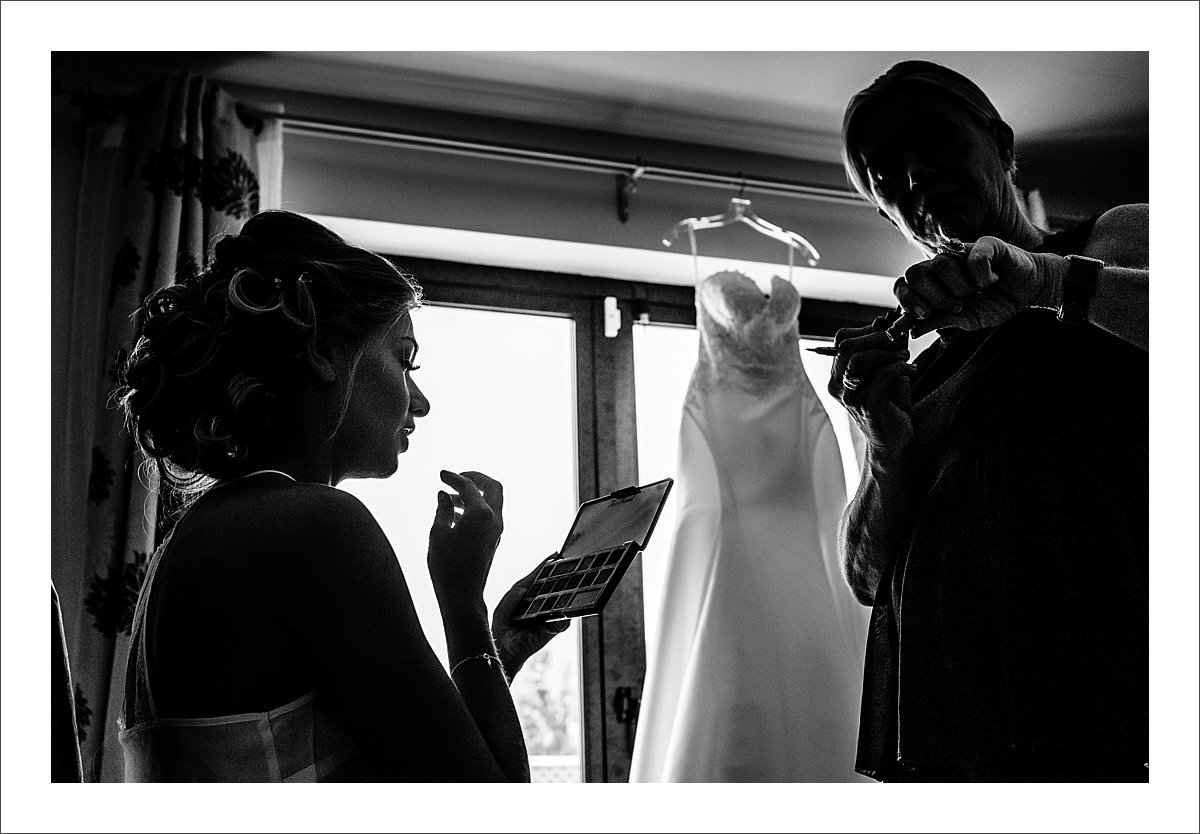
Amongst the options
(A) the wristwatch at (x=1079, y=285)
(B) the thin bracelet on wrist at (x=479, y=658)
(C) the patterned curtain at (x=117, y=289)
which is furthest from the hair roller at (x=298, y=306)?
(C) the patterned curtain at (x=117, y=289)

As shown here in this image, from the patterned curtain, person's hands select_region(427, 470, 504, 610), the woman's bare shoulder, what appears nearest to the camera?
the woman's bare shoulder

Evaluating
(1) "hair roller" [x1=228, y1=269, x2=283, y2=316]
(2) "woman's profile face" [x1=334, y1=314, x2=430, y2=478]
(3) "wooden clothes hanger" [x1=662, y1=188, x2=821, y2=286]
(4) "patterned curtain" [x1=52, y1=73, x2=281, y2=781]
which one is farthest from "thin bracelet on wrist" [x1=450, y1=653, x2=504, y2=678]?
(3) "wooden clothes hanger" [x1=662, y1=188, x2=821, y2=286]

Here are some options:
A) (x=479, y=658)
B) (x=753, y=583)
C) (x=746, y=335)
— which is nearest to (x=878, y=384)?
(x=479, y=658)

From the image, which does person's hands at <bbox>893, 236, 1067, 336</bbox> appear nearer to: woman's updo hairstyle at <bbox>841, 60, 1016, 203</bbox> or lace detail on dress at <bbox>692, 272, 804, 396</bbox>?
woman's updo hairstyle at <bbox>841, 60, 1016, 203</bbox>

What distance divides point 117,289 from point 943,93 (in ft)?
4.31

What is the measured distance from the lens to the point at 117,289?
170 centimetres

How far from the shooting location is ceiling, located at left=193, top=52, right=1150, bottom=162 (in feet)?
5.86

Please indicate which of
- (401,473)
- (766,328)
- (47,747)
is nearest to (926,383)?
(47,747)

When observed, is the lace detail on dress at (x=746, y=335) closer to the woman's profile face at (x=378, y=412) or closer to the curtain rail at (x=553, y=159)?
the curtain rail at (x=553, y=159)

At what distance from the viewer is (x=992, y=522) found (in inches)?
30.4

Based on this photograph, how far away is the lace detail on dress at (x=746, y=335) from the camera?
5.75 ft

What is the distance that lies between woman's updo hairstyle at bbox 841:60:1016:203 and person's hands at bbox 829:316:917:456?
171mm

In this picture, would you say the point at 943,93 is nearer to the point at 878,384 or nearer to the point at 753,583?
the point at 878,384

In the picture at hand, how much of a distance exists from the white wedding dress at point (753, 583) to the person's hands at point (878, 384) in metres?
0.70
